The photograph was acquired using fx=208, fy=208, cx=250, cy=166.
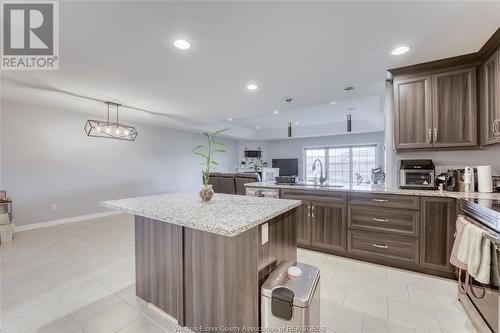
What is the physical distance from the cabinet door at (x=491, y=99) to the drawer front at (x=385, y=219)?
1.07 metres

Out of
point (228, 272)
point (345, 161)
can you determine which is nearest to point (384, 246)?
point (228, 272)

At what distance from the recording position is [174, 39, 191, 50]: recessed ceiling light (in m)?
1.97

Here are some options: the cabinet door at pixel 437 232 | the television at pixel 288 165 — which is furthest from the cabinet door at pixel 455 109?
the television at pixel 288 165

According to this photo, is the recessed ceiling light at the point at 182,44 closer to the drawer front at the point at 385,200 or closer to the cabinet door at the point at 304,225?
the cabinet door at the point at 304,225

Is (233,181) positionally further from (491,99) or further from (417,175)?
(491,99)

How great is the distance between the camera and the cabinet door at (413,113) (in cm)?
251

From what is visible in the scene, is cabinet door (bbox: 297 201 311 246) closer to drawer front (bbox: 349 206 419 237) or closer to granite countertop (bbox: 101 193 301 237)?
drawer front (bbox: 349 206 419 237)

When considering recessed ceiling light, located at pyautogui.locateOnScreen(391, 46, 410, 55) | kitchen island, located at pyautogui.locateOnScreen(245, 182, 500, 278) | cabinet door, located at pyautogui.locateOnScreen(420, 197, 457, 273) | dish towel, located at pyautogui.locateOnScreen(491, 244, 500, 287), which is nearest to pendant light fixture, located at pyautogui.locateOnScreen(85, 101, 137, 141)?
kitchen island, located at pyautogui.locateOnScreen(245, 182, 500, 278)

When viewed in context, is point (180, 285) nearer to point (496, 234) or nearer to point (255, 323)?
point (255, 323)

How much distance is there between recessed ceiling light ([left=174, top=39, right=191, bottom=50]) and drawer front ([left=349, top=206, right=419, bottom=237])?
2.63 m

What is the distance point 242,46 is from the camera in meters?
2.06

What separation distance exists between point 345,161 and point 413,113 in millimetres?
5539

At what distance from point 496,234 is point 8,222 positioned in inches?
231

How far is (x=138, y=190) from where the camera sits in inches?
226
